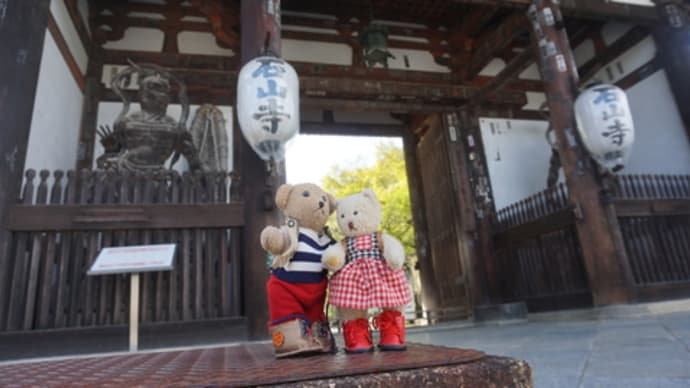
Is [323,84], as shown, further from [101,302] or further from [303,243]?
[303,243]

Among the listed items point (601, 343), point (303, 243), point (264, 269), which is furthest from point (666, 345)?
point (264, 269)

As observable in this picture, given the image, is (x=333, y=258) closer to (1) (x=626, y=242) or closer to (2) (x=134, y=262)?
(2) (x=134, y=262)

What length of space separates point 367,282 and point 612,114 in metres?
4.39

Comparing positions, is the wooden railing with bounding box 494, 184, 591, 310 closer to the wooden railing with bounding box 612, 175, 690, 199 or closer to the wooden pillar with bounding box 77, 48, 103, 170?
the wooden railing with bounding box 612, 175, 690, 199

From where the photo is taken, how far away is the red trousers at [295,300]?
140 cm

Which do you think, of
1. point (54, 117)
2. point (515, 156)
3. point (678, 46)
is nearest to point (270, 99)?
point (54, 117)

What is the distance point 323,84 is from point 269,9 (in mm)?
2361

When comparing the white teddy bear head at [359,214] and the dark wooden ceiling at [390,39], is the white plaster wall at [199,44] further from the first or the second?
the white teddy bear head at [359,214]

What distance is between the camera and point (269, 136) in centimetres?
350

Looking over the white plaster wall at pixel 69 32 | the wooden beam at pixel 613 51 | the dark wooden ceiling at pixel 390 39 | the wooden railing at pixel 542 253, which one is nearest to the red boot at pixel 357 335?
the wooden railing at pixel 542 253

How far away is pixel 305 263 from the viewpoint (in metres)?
1.50

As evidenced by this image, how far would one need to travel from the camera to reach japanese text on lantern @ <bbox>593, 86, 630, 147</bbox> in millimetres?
4430

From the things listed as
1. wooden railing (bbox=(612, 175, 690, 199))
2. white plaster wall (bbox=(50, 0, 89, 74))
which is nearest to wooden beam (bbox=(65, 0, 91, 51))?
white plaster wall (bbox=(50, 0, 89, 74))

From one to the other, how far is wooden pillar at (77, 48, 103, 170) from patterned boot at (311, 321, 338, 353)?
202 inches
